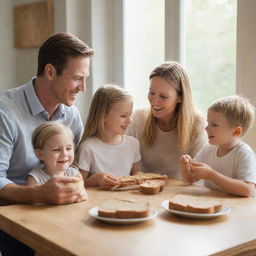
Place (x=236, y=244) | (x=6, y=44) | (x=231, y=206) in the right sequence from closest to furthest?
(x=236, y=244) < (x=231, y=206) < (x=6, y=44)

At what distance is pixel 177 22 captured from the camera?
278 cm

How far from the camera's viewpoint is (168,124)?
93.7 inches

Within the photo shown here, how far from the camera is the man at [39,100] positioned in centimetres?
199

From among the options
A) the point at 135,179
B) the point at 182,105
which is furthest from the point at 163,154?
the point at 135,179

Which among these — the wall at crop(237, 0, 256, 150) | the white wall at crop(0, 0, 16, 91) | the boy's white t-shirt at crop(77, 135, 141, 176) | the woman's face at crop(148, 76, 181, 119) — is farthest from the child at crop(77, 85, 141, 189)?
the white wall at crop(0, 0, 16, 91)

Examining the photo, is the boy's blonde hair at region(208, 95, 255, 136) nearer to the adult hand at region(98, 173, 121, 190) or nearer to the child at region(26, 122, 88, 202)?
the adult hand at region(98, 173, 121, 190)

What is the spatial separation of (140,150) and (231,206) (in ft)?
2.95

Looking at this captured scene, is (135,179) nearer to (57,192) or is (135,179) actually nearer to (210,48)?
(57,192)

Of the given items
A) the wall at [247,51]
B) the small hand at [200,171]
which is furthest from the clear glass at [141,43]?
the small hand at [200,171]

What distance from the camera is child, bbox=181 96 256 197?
182 centimetres

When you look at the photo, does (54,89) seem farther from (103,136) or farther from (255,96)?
(255,96)

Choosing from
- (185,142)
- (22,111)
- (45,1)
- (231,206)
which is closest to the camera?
(231,206)

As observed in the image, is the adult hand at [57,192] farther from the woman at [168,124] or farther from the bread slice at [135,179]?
the woman at [168,124]

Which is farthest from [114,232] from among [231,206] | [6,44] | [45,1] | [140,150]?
[6,44]
